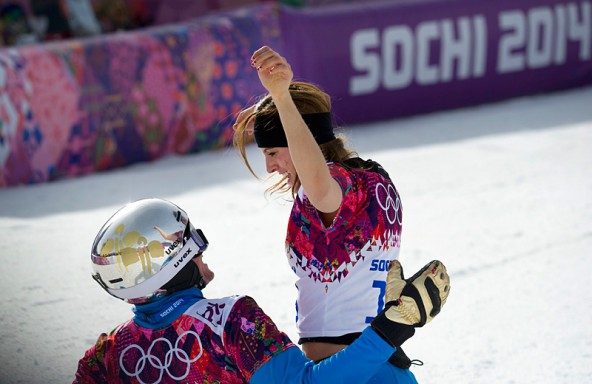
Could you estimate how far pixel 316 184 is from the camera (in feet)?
7.68

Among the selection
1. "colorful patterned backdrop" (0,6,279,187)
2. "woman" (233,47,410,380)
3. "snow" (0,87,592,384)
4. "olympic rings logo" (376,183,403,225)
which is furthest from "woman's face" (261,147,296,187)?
"colorful patterned backdrop" (0,6,279,187)

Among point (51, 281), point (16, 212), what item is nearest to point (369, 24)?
point (16, 212)

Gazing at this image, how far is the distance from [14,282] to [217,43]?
12.7 feet

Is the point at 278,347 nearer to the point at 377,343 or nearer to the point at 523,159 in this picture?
the point at 377,343

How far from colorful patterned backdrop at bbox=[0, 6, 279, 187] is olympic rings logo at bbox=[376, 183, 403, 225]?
4.20 meters

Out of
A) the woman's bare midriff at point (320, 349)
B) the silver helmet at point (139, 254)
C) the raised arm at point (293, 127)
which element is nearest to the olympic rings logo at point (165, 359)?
the silver helmet at point (139, 254)

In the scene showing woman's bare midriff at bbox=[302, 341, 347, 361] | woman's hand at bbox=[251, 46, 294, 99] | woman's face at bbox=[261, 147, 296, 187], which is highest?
woman's hand at bbox=[251, 46, 294, 99]

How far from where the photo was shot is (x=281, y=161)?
2.63m

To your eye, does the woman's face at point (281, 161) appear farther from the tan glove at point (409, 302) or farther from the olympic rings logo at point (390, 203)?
the tan glove at point (409, 302)

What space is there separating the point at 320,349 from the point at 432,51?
23.3 feet

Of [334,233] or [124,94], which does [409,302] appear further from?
[124,94]

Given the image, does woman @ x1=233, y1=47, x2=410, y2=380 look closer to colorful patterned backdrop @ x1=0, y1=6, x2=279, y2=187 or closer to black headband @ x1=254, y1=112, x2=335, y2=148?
black headband @ x1=254, y1=112, x2=335, y2=148

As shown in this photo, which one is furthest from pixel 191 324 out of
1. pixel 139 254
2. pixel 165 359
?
pixel 139 254

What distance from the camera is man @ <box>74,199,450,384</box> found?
2256mm
